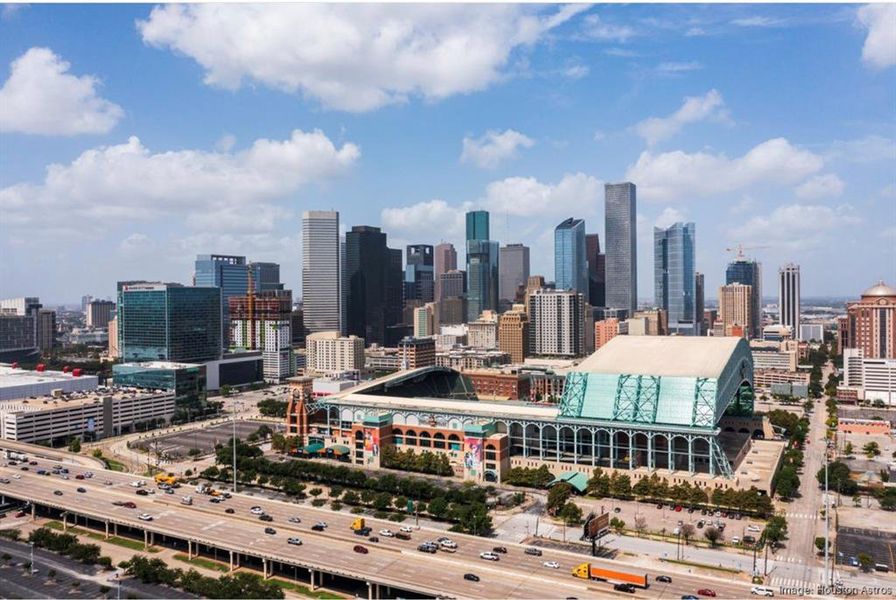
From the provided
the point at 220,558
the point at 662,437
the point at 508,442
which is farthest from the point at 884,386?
the point at 220,558

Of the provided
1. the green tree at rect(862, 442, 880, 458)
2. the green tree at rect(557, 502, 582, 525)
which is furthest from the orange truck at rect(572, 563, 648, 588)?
the green tree at rect(862, 442, 880, 458)

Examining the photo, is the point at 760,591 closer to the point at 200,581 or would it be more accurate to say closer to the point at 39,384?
the point at 200,581

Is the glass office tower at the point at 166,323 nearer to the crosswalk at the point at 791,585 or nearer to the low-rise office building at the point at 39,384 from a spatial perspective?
the low-rise office building at the point at 39,384

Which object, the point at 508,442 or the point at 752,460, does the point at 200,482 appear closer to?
the point at 508,442

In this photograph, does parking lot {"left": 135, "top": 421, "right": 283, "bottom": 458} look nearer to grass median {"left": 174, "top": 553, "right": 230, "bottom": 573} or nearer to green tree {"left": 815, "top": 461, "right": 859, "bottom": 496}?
grass median {"left": 174, "top": 553, "right": 230, "bottom": 573}

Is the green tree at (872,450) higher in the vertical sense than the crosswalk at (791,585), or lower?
higher

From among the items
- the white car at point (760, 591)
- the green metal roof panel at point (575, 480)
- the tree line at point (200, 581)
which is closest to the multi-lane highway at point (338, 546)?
the white car at point (760, 591)
